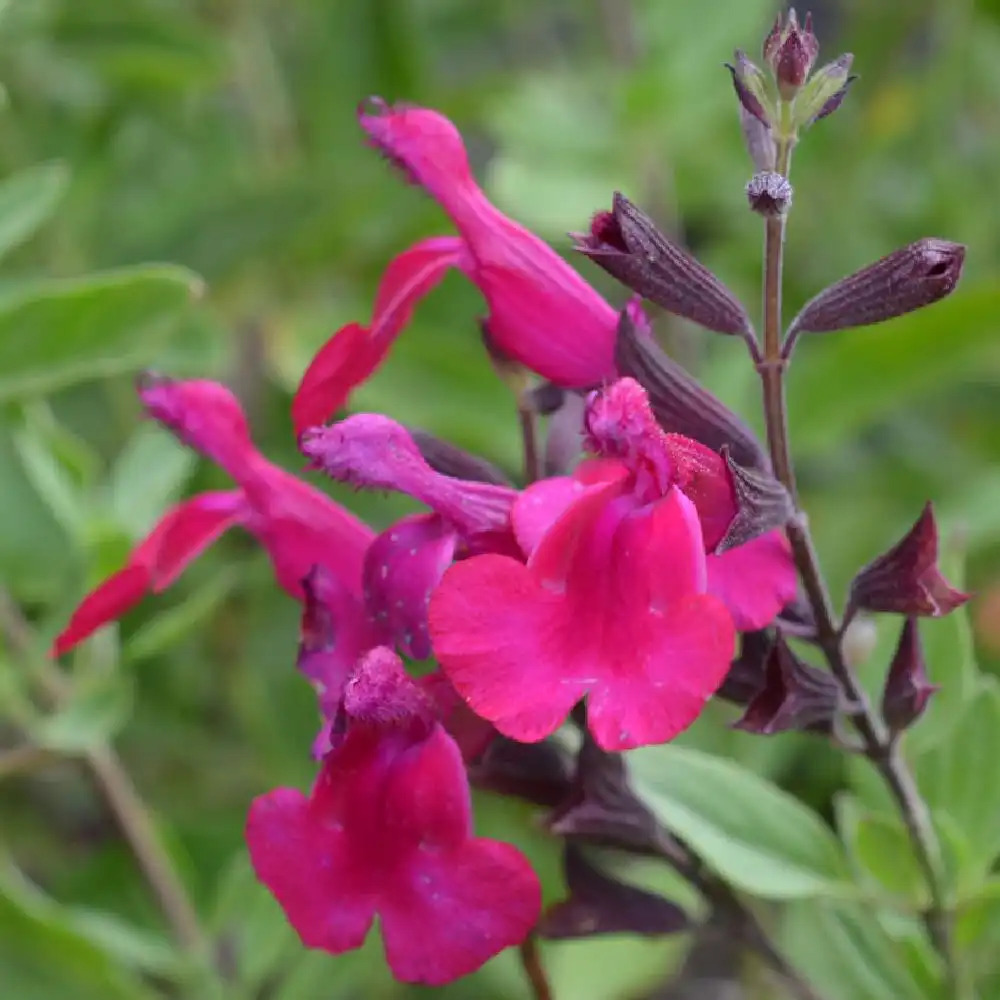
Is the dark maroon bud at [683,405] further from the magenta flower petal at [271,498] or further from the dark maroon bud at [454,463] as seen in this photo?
the magenta flower petal at [271,498]

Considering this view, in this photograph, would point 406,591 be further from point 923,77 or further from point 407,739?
point 923,77

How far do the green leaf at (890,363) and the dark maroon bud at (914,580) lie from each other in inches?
35.8

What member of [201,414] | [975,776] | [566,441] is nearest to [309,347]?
[201,414]

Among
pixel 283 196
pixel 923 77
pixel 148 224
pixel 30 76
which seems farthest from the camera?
pixel 923 77

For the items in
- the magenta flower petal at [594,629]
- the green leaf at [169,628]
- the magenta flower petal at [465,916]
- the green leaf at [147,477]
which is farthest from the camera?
the green leaf at [147,477]

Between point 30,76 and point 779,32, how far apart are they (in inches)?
64.5

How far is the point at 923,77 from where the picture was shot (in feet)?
8.29

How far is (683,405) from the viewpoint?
0.75m

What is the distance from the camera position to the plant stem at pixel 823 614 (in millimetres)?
701

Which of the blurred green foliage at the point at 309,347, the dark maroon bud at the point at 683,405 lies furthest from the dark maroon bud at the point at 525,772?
the dark maroon bud at the point at 683,405

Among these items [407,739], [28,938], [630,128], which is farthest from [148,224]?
[407,739]

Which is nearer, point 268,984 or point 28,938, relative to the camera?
point 28,938

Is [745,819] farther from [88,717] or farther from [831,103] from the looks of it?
[88,717]

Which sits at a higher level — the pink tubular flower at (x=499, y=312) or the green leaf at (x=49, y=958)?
the pink tubular flower at (x=499, y=312)
